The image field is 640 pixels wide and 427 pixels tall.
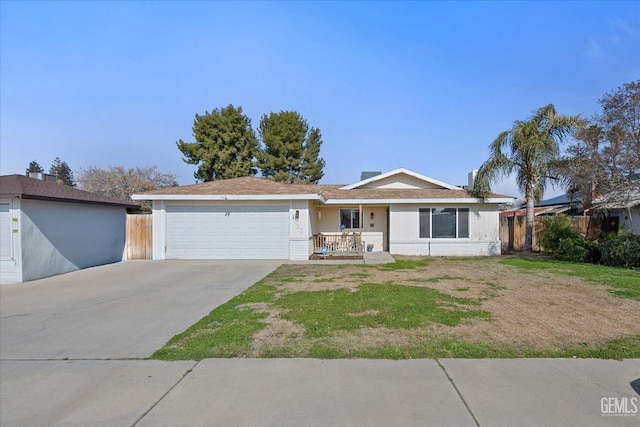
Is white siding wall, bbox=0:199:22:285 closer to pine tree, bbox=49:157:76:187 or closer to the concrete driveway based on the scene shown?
the concrete driveway

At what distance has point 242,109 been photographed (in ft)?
104

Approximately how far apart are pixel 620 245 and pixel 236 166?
25.9 meters

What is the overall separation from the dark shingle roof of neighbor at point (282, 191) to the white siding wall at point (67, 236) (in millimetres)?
→ 2017

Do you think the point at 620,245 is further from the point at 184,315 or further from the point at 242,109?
the point at 242,109

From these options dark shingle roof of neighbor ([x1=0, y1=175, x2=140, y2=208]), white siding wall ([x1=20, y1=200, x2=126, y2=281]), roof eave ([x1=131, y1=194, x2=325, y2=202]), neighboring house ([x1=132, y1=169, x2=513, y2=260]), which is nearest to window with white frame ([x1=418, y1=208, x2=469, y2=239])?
neighboring house ([x1=132, y1=169, x2=513, y2=260])

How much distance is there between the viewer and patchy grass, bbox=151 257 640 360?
4586mm

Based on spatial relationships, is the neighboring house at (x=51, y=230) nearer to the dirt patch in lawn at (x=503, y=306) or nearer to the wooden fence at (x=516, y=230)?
the dirt patch in lawn at (x=503, y=306)

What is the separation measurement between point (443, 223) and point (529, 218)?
4.04 meters

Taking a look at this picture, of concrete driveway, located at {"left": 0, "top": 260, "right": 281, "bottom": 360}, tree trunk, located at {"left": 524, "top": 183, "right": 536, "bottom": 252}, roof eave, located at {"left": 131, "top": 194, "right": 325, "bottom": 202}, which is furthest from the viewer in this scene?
tree trunk, located at {"left": 524, "top": 183, "right": 536, "bottom": 252}

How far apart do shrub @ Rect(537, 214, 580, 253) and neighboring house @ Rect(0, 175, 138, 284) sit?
18.6m

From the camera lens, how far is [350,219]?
17922 mm

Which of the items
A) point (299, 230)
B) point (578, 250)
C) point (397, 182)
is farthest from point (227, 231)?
point (578, 250)

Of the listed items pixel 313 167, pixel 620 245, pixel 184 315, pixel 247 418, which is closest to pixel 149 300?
pixel 184 315

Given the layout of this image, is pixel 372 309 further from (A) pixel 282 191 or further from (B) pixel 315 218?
(B) pixel 315 218
